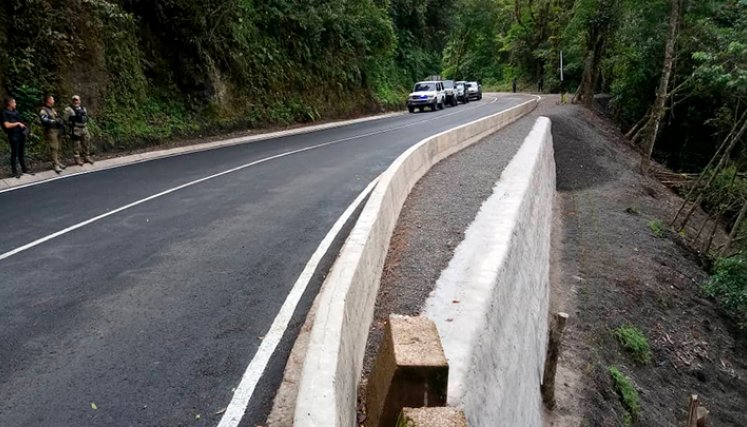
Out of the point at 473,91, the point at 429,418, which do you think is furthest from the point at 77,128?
the point at 473,91

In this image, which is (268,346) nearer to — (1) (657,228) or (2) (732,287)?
(2) (732,287)

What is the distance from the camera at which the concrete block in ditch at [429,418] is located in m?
3.09

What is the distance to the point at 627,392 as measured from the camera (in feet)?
31.2

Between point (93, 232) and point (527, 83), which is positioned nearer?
point (93, 232)

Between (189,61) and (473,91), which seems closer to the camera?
(189,61)

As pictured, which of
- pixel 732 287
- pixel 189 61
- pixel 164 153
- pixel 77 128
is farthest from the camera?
pixel 189 61

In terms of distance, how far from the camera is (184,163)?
46.8 ft

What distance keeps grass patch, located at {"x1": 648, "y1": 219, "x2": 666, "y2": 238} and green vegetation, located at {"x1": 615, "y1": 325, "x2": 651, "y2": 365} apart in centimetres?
649

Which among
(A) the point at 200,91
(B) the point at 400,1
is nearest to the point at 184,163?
(A) the point at 200,91

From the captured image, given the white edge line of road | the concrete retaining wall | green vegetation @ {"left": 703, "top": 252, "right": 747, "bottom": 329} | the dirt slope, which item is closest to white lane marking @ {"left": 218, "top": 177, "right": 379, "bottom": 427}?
the concrete retaining wall

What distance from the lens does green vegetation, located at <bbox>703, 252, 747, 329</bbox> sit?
1362 centimetres

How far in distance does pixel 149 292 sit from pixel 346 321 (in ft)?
8.49

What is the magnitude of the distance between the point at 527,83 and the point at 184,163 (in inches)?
2304

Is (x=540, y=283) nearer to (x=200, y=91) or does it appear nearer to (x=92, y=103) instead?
(x=92, y=103)
